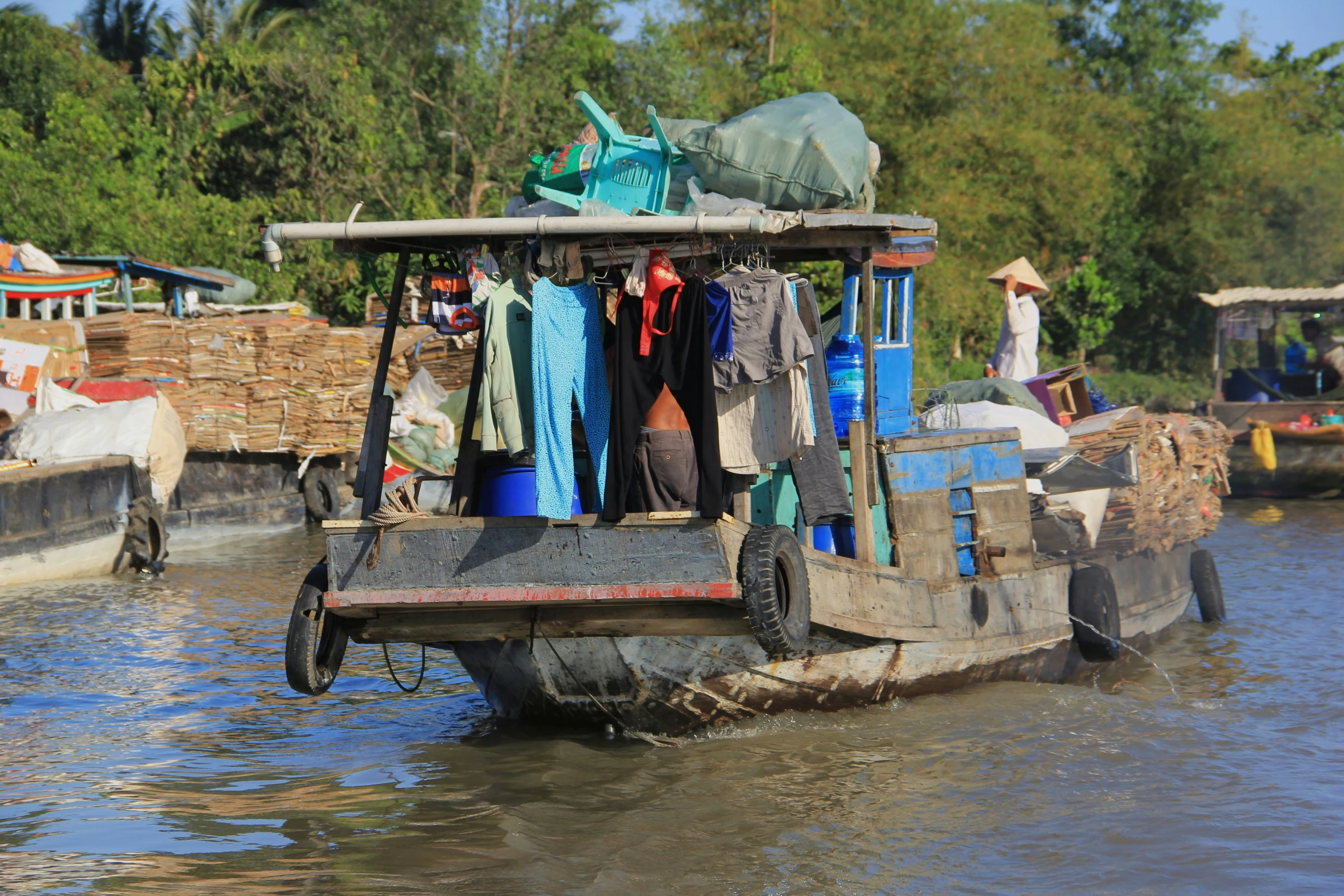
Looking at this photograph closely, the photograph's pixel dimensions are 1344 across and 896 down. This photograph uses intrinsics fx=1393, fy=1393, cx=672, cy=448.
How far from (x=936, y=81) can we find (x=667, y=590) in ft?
85.5

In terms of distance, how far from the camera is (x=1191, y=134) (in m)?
35.7

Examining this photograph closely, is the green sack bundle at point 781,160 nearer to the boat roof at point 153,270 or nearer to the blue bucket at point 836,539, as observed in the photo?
Result: the blue bucket at point 836,539

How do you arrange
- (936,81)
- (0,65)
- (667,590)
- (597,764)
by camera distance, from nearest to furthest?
(667,590)
(597,764)
(0,65)
(936,81)

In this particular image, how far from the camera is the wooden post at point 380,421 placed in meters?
6.81

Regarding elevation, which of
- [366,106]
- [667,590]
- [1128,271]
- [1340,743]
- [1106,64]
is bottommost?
[1340,743]

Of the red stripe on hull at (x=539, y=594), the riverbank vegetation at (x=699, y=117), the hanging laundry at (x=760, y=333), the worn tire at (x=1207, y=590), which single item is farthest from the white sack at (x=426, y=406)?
the hanging laundry at (x=760, y=333)

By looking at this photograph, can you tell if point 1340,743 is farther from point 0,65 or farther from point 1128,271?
point 1128,271

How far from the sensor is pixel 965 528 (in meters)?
8.34

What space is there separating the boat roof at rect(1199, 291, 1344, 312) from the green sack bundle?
16940 millimetres

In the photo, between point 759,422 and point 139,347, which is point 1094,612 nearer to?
point 759,422

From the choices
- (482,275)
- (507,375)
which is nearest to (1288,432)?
A: (482,275)

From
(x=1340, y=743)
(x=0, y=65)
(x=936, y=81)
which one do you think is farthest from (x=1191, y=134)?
(x=1340, y=743)

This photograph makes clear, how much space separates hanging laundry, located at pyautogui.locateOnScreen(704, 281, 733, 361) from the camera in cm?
626

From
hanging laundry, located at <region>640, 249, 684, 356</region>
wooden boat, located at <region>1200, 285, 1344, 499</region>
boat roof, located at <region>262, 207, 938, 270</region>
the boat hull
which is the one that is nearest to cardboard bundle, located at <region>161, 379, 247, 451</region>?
the boat hull
